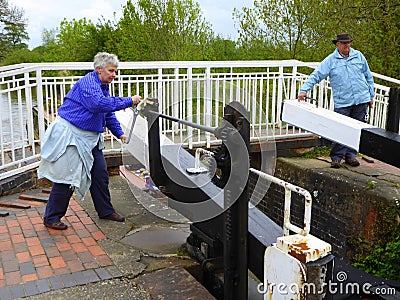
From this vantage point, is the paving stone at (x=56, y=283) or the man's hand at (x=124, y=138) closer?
the paving stone at (x=56, y=283)

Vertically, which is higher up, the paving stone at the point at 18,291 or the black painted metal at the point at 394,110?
the black painted metal at the point at 394,110

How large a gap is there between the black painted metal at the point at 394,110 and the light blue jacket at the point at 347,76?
3.10 metres

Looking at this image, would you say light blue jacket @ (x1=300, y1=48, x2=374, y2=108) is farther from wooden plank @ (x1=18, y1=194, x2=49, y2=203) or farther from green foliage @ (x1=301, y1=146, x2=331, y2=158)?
wooden plank @ (x1=18, y1=194, x2=49, y2=203)

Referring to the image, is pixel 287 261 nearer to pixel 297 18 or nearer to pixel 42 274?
pixel 42 274

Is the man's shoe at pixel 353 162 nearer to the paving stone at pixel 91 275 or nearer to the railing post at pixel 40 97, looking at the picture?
the railing post at pixel 40 97

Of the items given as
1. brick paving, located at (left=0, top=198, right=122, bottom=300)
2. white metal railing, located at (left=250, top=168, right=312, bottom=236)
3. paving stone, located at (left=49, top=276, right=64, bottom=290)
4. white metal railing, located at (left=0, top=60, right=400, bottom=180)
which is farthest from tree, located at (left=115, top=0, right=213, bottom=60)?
white metal railing, located at (left=250, top=168, right=312, bottom=236)

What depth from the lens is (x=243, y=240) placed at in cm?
283

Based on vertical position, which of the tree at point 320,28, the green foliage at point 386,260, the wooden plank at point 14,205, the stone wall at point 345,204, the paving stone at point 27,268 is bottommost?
the green foliage at point 386,260

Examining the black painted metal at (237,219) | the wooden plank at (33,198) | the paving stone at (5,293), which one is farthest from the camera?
the wooden plank at (33,198)

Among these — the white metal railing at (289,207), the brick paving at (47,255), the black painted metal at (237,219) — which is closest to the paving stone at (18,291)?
the brick paving at (47,255)

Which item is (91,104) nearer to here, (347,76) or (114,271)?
(114,271)

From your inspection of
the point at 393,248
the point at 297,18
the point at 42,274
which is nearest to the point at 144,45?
the point at 297,18

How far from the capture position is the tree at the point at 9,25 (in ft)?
78.9

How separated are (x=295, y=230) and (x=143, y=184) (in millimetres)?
1777
